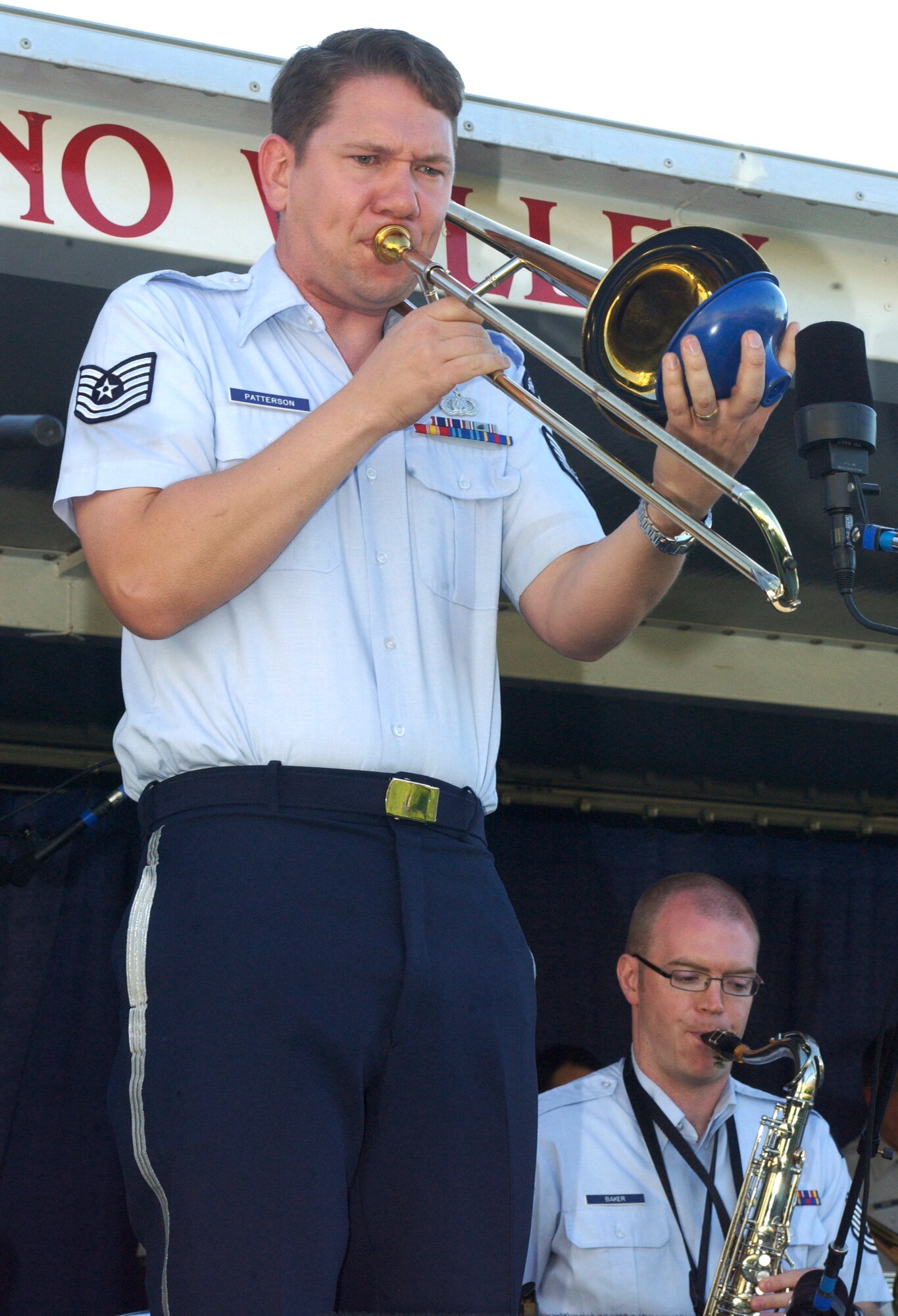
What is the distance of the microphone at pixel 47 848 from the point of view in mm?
4945

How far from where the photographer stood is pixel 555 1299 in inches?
130

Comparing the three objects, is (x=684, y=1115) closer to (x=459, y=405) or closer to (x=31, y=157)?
(x=459, y=405)

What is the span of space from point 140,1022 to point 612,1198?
7.10ft

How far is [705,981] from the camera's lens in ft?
12.7

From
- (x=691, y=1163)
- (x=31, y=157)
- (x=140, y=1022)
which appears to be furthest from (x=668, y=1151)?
(x=31, y=157)

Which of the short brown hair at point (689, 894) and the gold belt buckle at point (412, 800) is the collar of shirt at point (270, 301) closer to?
the gold belt buckle at point (412, 800)

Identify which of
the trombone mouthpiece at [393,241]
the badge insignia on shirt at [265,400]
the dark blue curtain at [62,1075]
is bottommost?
the dark blue curtain at [62,1075]

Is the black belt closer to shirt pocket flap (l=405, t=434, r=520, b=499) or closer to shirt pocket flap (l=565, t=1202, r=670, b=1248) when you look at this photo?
shirt pocket flap (l=405, t=434, r=520, b=499)

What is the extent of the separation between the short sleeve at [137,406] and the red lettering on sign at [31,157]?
707 mm

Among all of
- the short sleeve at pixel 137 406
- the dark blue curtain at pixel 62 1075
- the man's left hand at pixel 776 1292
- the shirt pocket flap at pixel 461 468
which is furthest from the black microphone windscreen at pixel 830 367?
the dark blue curtain at pixel 62 1075

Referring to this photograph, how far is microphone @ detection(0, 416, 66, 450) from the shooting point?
1.56m

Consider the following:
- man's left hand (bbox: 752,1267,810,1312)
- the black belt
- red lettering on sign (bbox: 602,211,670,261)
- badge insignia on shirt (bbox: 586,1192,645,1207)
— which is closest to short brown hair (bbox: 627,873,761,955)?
badge insignia on shirt (bbox: 586,1192,645,1207)

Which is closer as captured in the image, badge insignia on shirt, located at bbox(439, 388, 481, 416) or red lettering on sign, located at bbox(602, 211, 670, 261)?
badge insignia on shirt, located at bbox(439, 388, 481, 416)

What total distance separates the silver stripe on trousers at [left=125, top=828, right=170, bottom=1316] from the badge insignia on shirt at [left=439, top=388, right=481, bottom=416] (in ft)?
2.41
